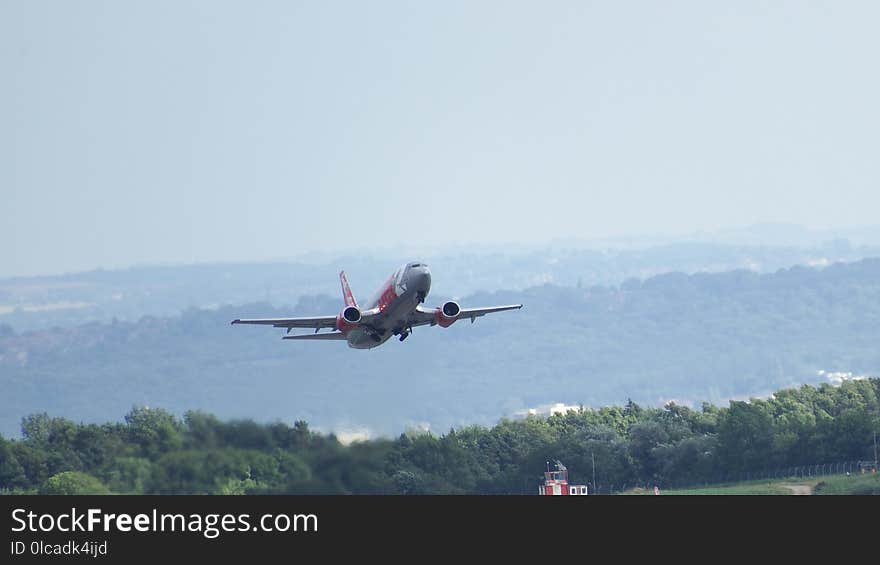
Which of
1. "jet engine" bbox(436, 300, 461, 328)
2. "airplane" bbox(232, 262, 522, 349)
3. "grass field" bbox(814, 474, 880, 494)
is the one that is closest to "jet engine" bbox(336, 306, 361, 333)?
"airplane" bbox(232, 262, 522, 349)

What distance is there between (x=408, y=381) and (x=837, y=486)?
144 ft

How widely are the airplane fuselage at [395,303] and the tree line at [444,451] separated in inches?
248

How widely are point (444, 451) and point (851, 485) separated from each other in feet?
86.0

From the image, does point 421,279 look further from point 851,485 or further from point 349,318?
point 851,485

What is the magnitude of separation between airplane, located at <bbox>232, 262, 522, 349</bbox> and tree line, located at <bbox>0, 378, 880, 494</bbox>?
6442 mm

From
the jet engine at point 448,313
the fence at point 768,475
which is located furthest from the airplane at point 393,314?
the fence at point 768,475

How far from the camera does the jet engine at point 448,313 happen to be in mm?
88688

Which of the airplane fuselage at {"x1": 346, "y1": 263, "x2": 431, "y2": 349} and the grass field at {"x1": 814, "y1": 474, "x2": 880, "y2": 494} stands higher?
the airplane fuselage at {"x1": 346, "y1": 263, "x2": 431, "y2": 349}

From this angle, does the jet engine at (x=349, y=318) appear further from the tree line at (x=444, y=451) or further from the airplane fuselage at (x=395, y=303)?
the tree line at (x=444, y=451)

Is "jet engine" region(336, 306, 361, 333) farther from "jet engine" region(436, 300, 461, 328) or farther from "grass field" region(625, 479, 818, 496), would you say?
"grass field" region(625, 479, 818, 496)

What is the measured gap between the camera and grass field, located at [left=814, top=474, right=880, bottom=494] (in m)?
108

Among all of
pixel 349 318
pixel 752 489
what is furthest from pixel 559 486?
pixel 349 318
